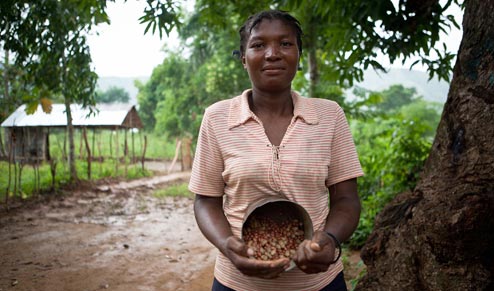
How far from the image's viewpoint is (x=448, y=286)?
1802 millimetres

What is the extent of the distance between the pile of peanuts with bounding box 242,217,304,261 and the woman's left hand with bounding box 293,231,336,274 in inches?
6.5

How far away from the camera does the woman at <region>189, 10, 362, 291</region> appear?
54.1 inches

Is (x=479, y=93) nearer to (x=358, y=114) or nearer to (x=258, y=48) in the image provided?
(x=258, y=48)

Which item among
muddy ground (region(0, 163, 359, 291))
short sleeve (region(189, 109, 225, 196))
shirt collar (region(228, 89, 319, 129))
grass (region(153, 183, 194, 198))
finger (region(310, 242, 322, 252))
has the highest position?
shirt collar (region(228, 89, 319, 129))

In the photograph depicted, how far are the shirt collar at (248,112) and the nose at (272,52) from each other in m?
0.21

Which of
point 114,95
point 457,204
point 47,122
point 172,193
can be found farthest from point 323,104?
point 114,95

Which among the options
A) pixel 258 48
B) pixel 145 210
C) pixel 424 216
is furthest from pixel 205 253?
pixel 258 48

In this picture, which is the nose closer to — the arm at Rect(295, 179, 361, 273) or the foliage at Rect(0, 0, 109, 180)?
the arm at Rect(295, 179, 361, 273)

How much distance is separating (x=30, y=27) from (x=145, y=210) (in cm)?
453

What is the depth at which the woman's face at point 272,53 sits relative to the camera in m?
1.44

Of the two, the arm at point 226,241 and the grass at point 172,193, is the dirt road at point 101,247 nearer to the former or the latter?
the grass at point 172,193

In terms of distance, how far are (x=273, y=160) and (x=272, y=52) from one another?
0.39 metres

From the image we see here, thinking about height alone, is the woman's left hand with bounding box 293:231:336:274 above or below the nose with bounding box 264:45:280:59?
below

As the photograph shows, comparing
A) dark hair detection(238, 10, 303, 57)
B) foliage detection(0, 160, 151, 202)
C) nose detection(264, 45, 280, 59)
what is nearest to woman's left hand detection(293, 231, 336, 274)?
nose detection(264, 45, 280, 59)
